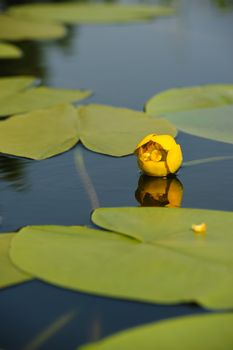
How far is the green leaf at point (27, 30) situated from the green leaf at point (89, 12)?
138 mm

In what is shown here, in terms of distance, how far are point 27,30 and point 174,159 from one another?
5.24 feet

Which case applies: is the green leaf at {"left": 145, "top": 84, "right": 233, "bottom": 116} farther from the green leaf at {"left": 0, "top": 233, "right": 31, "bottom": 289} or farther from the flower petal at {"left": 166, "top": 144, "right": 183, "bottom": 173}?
the green leaf at {"left": 0, "top": 233, "right": 31, "bottom": 289}

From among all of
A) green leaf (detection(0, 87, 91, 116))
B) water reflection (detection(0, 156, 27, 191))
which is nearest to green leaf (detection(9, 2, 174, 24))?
green leaf (detection(0, 87, 91, 116))

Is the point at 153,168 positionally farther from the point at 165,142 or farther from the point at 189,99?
the point at 189,99

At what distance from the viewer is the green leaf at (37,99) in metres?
1.75

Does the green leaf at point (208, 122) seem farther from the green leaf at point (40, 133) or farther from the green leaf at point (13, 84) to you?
the green leaf at point (13, 84)

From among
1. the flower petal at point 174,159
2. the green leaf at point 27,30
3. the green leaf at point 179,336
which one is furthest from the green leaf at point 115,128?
the green leaf at point 27,30

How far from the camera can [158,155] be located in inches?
52.6

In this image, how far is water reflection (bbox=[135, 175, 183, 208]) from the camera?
4.12ft

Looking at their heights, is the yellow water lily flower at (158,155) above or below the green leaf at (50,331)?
above

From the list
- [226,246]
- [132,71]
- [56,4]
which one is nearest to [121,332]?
[226,246]

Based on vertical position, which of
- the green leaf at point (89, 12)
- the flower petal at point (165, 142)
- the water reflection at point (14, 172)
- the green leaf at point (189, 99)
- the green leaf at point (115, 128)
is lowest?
the water reflection at point (14, 172)

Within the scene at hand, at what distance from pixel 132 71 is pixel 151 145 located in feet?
2.86

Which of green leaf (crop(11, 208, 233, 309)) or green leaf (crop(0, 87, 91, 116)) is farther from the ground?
green leaf (crop(11, 208, 233, 309))
